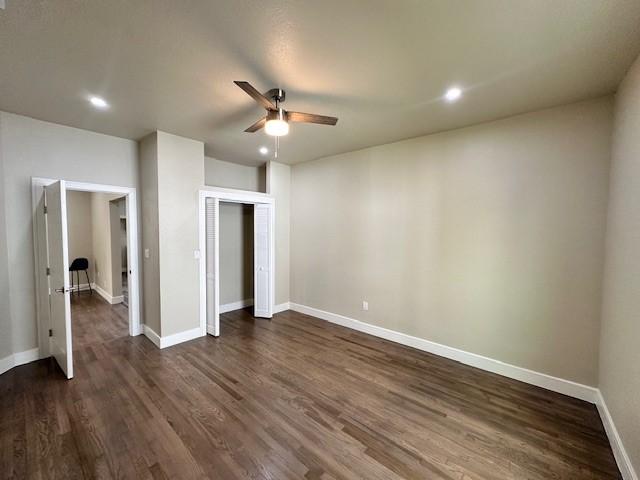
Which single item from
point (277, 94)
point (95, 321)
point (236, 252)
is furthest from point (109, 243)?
point (277, 94)

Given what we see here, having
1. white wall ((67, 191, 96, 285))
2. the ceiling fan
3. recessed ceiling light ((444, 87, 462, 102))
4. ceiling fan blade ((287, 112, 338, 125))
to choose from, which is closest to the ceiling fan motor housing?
the ceiling fan

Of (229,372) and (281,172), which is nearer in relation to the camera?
(229,372)

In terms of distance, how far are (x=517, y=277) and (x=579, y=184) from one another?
40.6 inches

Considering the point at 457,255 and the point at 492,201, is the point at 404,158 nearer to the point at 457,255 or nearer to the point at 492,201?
the point at 492,201

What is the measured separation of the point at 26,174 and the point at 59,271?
122 cm

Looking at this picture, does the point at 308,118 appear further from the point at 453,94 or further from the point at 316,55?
the point at 453,94

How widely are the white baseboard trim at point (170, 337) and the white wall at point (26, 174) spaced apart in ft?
3.75

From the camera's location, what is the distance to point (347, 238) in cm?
432

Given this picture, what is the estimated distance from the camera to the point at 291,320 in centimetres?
464

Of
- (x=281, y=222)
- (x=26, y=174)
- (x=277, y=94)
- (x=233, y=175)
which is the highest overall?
(x=277, y=94)

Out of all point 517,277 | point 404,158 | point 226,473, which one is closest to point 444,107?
point 404,158

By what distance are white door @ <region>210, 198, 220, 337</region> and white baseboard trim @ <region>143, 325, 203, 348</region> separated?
23 cm

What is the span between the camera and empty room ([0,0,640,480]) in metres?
1.73

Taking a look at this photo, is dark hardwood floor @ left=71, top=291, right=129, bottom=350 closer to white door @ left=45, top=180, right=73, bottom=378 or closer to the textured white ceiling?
white door @ left=45, top=180, right=73, bottom=378
